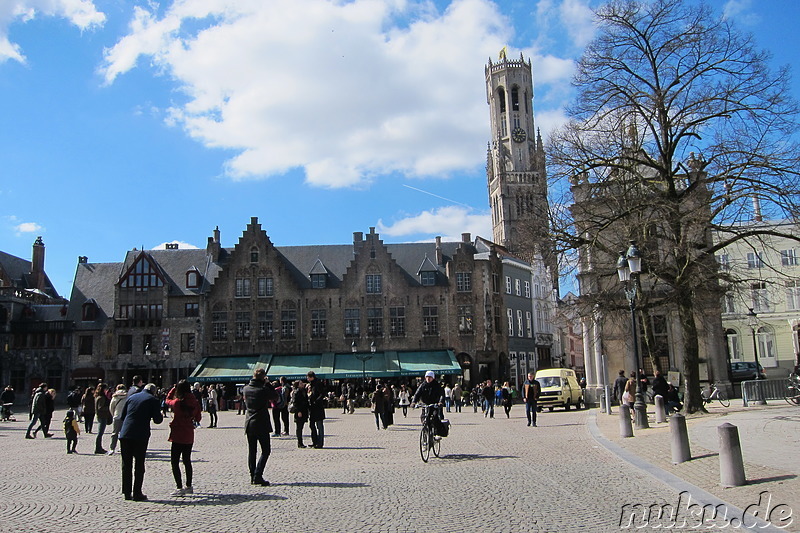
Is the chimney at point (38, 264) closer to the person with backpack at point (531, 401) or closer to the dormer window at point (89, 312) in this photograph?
the dormer window at point (89, 312)

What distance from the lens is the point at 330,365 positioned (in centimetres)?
5019

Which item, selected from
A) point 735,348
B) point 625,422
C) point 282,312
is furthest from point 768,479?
point 735,348

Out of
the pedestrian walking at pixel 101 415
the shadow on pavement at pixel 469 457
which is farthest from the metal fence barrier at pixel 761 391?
the pedestrian walking at pixel 101 415

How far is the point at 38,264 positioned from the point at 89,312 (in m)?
17.4

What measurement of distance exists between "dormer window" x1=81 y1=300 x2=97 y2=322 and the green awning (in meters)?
9.76

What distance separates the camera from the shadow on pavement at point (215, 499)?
9578mm

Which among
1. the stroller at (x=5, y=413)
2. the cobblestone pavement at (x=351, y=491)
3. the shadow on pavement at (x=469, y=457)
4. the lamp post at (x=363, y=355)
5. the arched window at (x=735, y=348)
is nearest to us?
the cobblestone pavement at (x=351, y=491)

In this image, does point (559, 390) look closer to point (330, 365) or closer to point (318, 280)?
point (330, 365)

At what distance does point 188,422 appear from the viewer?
34.8 ft

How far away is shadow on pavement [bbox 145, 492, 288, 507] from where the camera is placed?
9578mm

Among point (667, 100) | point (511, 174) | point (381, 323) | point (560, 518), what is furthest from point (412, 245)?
point (511, 174)

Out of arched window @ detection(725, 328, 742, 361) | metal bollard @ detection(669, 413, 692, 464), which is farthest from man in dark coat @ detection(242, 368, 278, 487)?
arched window @ detection(725, 328, 742, 361)
